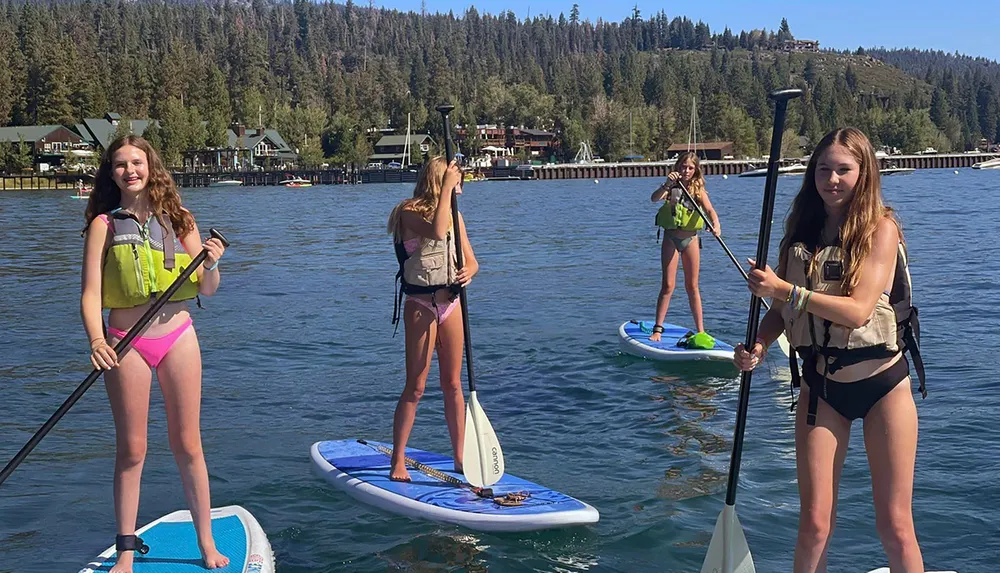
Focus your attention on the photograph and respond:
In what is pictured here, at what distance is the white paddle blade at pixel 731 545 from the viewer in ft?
17.9

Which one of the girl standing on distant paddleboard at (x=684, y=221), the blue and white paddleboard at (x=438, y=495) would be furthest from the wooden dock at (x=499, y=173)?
the blue and white paddleboard at (x=438, y=495)

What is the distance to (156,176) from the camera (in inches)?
226

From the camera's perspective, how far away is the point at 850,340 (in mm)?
4734

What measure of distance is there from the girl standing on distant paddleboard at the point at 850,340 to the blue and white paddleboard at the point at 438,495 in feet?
8.62

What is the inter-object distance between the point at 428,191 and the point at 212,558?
9.20 feet

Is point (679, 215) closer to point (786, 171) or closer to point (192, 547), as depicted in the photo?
point (192, 547)

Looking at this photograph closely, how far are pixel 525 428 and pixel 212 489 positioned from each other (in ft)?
10.5

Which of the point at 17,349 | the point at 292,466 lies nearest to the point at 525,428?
the point at 292,466

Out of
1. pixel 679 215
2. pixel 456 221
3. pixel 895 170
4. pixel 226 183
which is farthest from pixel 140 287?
pixel 895 170

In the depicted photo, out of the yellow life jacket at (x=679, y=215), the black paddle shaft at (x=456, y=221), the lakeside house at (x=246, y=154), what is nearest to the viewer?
the black paddle shaft at (x=456, y=221)

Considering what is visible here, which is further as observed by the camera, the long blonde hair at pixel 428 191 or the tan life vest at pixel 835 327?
the long blonde hair at pixel 428 191

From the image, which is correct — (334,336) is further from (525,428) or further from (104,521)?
(104,521)

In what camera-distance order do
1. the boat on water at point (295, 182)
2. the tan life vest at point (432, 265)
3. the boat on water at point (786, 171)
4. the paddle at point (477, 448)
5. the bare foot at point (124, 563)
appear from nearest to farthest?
1. the bare foot at point (124, 563)
2. the tan life vest at point (432, 265)
3. the paddle at point (477, 448)
4. the boat on water at point (295, 182)
5. the boat on water at point (786, 171)

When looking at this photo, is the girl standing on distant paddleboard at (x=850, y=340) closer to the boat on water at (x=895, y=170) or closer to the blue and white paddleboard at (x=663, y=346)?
Result: the blue and white paddleboard at (x=663, y=346)
